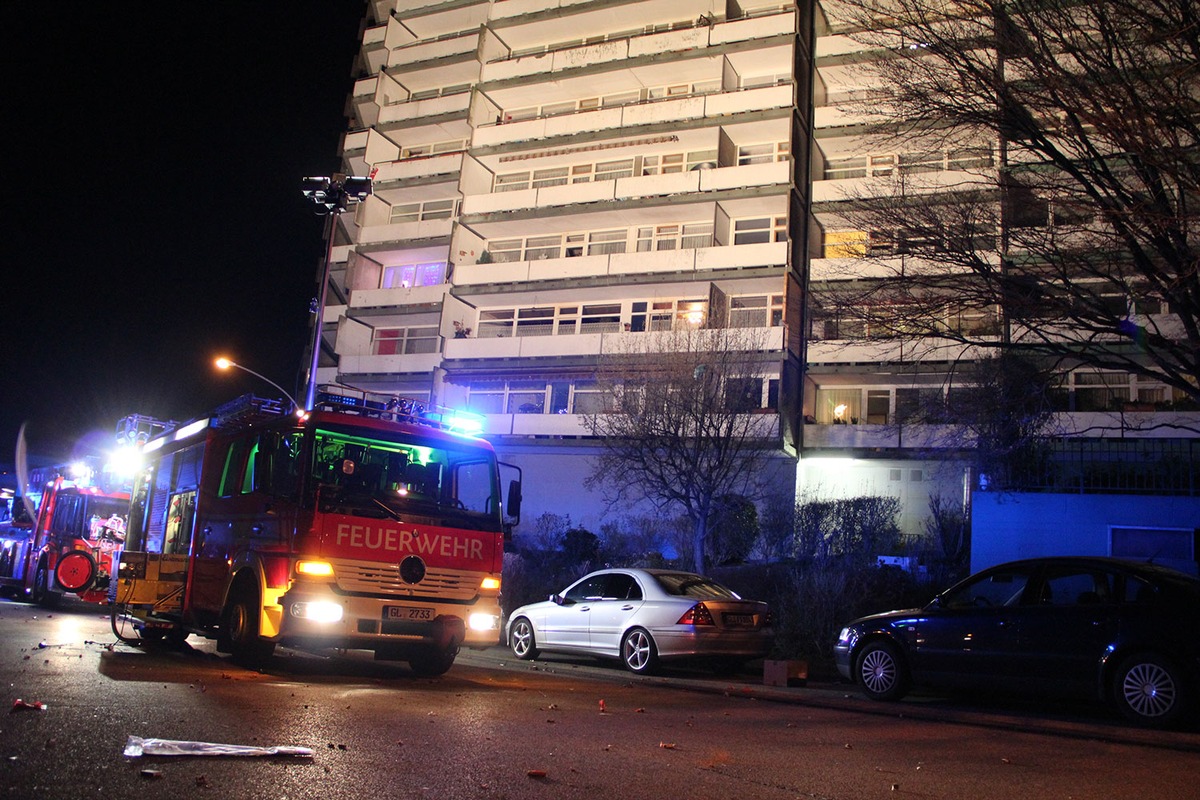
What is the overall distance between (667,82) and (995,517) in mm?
28159

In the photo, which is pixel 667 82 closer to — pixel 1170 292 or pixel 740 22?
pixel 740 22

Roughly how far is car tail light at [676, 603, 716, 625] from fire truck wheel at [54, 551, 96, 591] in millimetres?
13990

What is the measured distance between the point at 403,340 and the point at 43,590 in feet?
81.0

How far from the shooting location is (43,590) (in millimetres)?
21281

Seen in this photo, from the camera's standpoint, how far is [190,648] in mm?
13289

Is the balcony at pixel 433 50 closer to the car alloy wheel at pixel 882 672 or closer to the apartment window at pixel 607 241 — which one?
the apartment window at pixel 607 241

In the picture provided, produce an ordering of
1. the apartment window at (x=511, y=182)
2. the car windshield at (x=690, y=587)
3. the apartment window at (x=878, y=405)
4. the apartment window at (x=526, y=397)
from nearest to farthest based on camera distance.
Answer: the car windshield at (x=690, y=587) → the apartment window at (x=878, y=405) → the apartment window at (x=526, y=397) → the apartment window at (x=511, y=182)

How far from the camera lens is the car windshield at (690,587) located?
13.1 meters

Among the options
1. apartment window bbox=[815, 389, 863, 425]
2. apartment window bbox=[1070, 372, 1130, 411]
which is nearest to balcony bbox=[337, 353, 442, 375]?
apartment window bbox=[815, 389, 863, 425]

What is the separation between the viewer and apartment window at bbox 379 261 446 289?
147 ft

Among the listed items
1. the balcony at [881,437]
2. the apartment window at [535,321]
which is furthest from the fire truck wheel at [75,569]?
the balcony at [881,437]

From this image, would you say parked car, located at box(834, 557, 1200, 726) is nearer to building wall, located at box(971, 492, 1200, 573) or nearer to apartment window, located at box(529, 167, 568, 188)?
building wall, located at box(971, 492, 1200, 573)

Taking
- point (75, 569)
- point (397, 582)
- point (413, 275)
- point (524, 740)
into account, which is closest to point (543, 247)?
point (413, 275)

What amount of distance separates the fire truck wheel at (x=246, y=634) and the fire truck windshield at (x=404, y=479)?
1506mm
